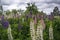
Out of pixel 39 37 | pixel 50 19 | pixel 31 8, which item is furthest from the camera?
pixel 31 8

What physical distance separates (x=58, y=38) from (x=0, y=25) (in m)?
2.72

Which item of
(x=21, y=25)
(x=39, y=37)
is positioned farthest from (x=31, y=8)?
(x=39, y=37)

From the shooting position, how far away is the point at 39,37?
5.45 metres

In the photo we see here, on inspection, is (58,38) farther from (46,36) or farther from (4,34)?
(4,34)

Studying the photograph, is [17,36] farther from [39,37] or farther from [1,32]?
[39,37]

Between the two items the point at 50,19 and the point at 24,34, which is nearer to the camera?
the point at 24,34

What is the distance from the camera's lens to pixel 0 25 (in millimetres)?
10141

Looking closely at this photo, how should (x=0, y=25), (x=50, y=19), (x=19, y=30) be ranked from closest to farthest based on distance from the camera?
(x=19, y=30) < (x=0, y=25) < (x=50, y=19)

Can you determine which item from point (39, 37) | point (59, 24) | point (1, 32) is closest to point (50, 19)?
point (59, 24)

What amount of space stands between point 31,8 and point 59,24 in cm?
1825

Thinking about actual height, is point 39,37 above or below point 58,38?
above

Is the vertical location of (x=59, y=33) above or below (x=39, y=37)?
below

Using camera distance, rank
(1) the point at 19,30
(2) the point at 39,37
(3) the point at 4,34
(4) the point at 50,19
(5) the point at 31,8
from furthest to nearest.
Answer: (5) the point at 31,8 < (4) the point at 50,19 < (1) the point at 19,30 < (3) the point at 4,34 < (2) the point at 39,37

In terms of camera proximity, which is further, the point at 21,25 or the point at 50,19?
the point at 50,19
